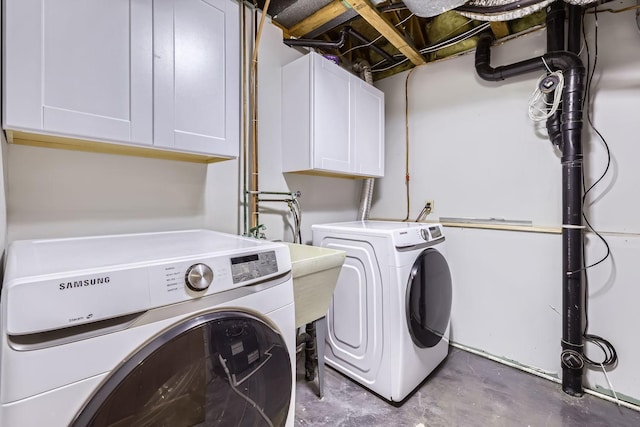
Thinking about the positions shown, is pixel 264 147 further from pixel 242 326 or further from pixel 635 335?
pixel 635 335

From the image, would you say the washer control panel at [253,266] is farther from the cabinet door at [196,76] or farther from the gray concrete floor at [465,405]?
the gray concrete floor at [465,405]

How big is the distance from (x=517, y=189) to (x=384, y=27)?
144cm

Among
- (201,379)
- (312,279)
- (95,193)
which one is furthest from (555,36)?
(95,193)

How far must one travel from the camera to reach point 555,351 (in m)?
1.89

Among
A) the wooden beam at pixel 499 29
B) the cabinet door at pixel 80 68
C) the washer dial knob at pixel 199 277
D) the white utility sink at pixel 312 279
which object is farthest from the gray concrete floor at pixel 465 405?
the wooden beam at pixel 499 29

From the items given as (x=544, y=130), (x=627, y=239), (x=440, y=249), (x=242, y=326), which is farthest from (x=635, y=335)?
(x=242, y=326)

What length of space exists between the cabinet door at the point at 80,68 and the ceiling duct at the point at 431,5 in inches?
53.3

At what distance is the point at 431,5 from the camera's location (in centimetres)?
160

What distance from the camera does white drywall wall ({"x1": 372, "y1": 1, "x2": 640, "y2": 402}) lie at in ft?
5.55

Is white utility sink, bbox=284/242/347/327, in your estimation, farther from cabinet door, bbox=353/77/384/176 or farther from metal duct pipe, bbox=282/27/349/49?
metal duct pipe, bbox=282/27/349/49

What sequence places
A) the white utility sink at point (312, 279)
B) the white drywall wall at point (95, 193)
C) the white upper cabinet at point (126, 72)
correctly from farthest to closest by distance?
the white utility sink at point (312, 279), the white drywall wall at point (95, 193), the white upper cabinet at point (126, 72)

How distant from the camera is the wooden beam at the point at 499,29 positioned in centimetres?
193

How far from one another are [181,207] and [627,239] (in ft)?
8.34

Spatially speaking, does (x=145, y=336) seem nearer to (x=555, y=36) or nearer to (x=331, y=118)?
(x=331, y=118)
